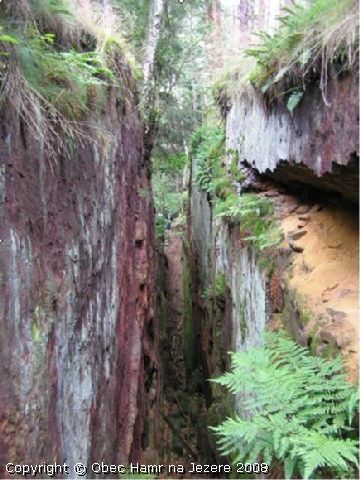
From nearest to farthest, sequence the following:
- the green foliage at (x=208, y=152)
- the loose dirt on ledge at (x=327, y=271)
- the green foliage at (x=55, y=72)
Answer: the loose dirt on ledge at (x=327, y=271), the green foliage at (x=55, y=72), the green foliage at (x=208, y=152)

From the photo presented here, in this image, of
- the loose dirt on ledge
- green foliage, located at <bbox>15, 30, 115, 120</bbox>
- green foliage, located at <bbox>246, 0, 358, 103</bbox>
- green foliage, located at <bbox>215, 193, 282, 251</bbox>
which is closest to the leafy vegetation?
green foliage, located at <bbox>215, 193, 282, 251</bbox>

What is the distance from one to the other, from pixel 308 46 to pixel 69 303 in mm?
3503

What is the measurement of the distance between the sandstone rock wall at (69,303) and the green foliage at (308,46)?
7.64 ft

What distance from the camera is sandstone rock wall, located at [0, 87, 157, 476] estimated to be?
3.85m

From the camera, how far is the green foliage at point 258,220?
625 cm

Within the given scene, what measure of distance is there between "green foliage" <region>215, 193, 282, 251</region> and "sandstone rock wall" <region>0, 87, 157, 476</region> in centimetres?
202

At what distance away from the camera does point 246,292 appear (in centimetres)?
732

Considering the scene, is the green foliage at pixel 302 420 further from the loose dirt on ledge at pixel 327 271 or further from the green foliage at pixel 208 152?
the green foliage at pixel 208 152

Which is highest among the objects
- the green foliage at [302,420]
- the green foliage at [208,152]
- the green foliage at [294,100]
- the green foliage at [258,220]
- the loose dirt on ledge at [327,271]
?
the green foliage at [208,152]

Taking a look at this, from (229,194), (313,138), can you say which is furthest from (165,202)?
(313,138)

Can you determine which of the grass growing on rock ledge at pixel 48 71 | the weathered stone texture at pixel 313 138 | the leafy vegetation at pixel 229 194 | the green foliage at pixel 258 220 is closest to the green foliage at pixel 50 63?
the grass growing on rock ledge at pixel 48 71

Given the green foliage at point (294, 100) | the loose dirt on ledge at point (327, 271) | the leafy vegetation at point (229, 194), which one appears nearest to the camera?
the loose dirt on ledge at point (327, 271)

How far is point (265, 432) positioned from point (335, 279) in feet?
6.64

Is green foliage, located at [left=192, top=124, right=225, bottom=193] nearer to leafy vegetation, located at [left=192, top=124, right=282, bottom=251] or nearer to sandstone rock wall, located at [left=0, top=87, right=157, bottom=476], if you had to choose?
leafy vegetation, located at [left=192, top=124, right=282, bottom=251]
